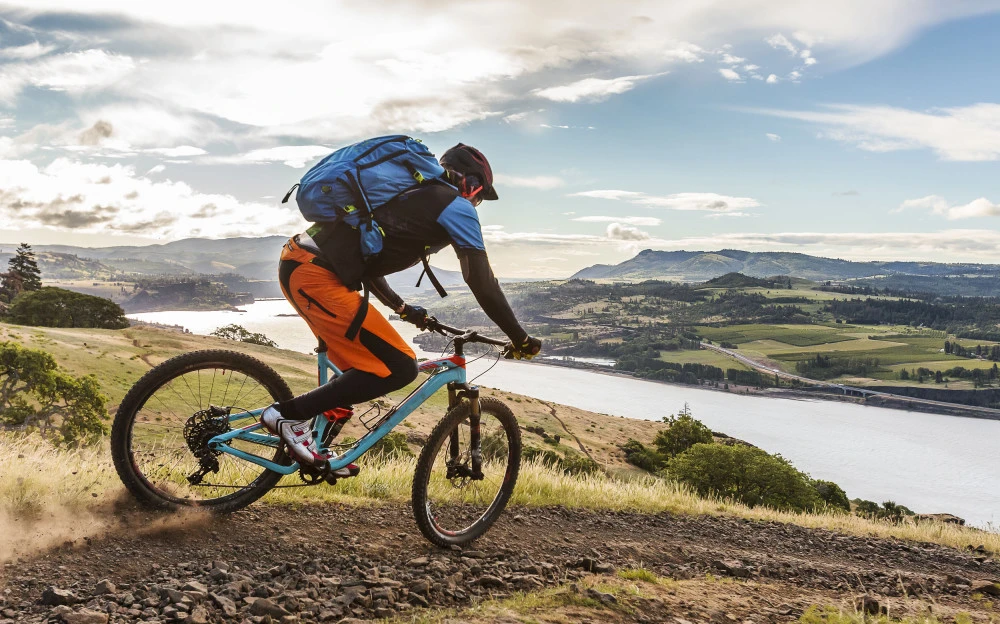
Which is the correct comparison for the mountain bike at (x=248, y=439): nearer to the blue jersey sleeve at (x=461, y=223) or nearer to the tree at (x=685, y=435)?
the blue jersey sleeve at (x=461, y=223)

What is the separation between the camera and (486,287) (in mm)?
4109

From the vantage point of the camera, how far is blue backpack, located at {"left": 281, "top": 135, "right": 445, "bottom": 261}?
4.00 metres

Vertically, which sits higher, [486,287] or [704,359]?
[486,287]

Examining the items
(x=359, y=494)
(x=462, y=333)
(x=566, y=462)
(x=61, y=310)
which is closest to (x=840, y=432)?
(x=566, y=462)

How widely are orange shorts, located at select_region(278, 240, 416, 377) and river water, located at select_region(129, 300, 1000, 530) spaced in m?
81.6

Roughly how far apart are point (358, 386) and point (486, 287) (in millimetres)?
1118

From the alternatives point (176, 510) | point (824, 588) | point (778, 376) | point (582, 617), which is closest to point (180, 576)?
point (176, 510)

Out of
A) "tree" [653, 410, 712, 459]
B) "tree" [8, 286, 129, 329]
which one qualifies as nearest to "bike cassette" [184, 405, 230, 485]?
"tree" [653, 410, 712, 459]

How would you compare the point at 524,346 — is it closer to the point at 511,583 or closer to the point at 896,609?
the point at 511,583

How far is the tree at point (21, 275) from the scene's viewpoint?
277ft

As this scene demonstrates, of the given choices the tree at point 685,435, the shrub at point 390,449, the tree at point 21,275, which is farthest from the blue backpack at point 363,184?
the tree at point 21,275

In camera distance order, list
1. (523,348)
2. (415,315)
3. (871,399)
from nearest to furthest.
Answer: (523,348), (415,315), (871,399)

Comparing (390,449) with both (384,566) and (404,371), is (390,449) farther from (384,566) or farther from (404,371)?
→ (404,371)

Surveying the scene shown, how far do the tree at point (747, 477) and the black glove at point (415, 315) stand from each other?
36299 millimetres
